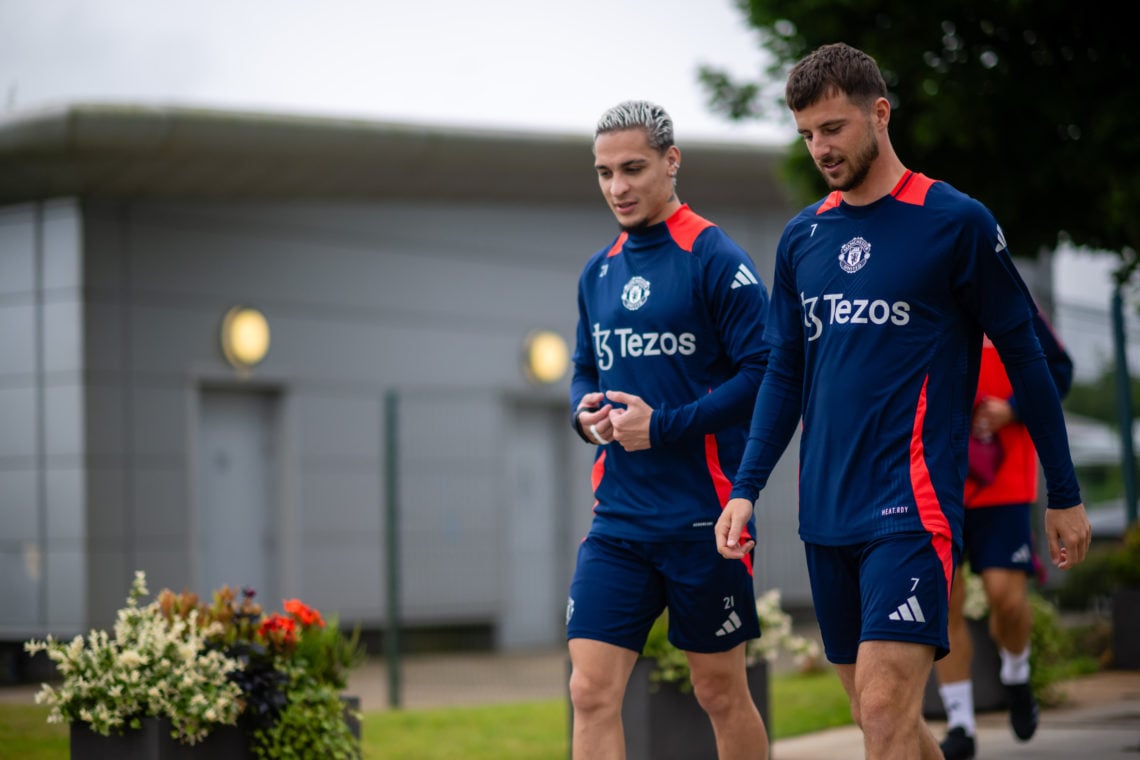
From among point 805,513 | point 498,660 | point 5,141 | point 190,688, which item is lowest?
point 498,660

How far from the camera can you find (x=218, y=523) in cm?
1512

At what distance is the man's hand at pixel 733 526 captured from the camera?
4152 mm

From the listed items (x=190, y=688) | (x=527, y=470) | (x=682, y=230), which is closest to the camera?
(x=682, y=230)

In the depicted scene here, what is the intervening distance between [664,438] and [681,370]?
0.27 m

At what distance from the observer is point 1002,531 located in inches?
276

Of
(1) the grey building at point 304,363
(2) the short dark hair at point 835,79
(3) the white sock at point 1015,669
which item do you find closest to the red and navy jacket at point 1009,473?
(3) the white sock at point 1015,669

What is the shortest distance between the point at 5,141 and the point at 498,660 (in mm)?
7071

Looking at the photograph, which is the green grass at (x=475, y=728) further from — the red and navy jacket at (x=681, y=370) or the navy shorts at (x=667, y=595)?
the red and navy jacket at (x=681, y=370)

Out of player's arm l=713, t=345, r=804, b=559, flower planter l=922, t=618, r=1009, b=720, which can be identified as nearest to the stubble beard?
player's arm l=713, t=345, r=804, b=559

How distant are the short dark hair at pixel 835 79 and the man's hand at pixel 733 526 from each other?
1087 mm

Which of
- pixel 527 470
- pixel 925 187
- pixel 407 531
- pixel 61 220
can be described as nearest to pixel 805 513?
pixel 925 187

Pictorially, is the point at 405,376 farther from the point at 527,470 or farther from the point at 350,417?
the point at 527,470

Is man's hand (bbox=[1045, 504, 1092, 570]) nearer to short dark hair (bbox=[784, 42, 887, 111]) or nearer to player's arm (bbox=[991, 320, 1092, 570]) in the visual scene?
player's arm (bbox=[991, 320, 1092, 570])

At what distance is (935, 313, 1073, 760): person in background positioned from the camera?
6.88m
